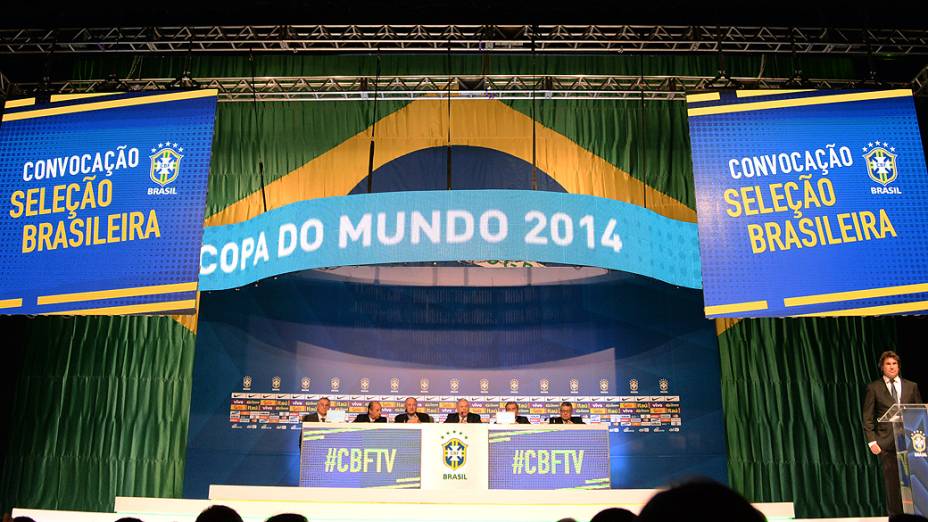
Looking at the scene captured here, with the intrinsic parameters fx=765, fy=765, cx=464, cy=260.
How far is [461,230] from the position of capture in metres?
6.62

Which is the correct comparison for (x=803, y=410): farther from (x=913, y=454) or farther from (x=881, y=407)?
(x=913, y=454)

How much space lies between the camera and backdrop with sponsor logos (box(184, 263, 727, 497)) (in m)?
8.98

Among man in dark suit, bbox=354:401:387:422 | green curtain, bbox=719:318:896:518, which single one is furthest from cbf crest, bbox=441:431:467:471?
green curtain, bbox=719:318:896:518

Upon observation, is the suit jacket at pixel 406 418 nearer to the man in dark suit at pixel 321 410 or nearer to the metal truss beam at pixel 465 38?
the man in dark suit at pixel 321 410

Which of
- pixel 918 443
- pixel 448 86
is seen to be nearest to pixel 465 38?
pixel 448 86

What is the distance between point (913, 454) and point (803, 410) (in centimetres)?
416

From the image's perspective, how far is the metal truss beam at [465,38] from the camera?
25.4ft

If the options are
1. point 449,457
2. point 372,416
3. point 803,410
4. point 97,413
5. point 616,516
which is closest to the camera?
point 616,516

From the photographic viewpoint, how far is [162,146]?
7180 mm

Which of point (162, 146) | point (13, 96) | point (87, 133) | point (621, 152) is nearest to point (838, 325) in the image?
point (621, 152)

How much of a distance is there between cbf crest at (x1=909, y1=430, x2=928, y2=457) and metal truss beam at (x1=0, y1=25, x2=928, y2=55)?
13.8 ft

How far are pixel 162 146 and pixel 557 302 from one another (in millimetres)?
4837

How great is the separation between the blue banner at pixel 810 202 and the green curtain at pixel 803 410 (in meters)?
Answer: 2.62

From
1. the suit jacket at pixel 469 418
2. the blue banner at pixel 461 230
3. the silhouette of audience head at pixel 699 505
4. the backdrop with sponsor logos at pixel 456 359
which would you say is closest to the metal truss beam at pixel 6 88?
the backdrop with sponsor logos at pixel 456 359
